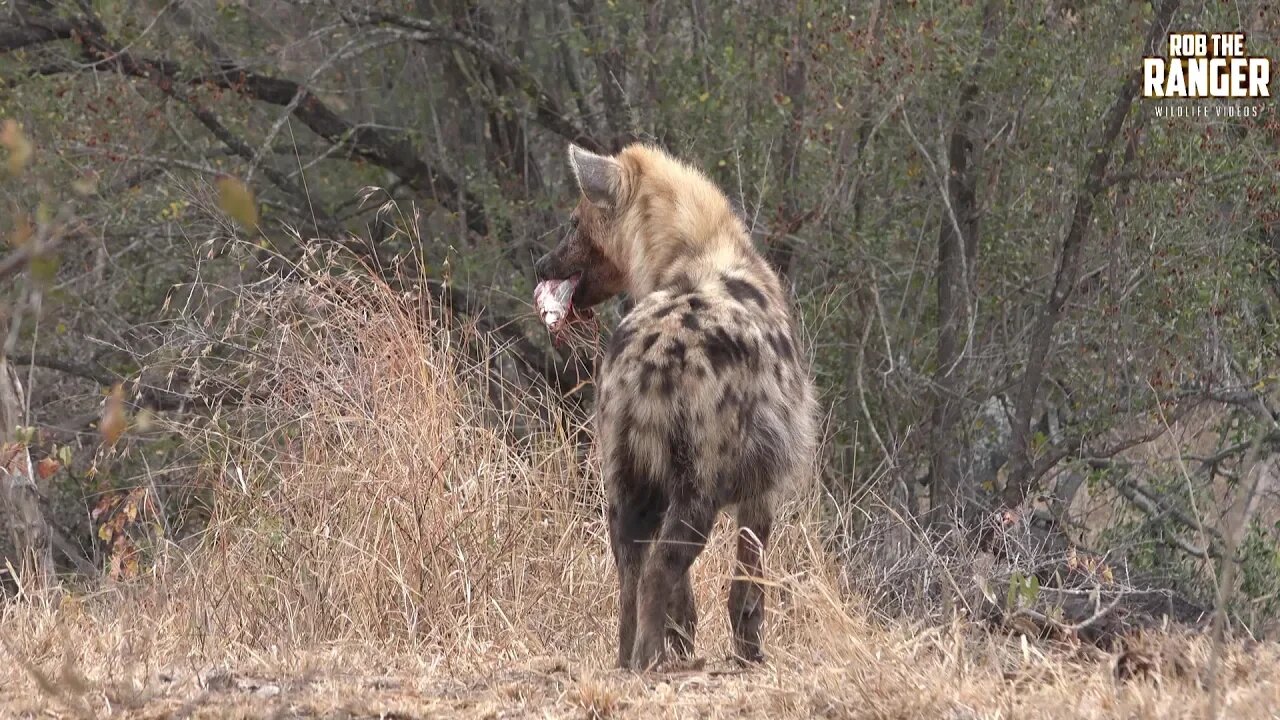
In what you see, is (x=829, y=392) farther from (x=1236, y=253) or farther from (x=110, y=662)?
(x=110, y=662)

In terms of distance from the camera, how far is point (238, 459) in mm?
6102

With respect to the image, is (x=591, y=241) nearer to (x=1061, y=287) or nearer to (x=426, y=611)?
(x=426, y=611)

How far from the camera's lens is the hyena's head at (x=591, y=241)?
17.4ft

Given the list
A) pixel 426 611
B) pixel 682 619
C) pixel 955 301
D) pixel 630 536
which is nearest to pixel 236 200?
pixel 630 536

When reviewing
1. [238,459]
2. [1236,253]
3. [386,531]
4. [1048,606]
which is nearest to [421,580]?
[386,531]

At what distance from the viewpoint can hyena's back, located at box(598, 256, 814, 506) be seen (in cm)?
414

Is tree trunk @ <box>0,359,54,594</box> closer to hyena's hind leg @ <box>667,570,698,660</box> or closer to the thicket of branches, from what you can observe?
the thicket of branches

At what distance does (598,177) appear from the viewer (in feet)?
17.3

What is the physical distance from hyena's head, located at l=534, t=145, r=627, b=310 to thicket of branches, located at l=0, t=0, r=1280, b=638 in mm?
1550

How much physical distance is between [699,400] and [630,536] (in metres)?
0.50

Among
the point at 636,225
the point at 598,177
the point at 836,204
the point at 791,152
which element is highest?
the point at 598,177

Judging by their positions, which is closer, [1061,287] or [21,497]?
[21,497]

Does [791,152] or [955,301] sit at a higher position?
[791,152]

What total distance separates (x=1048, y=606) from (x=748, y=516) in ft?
3.22
